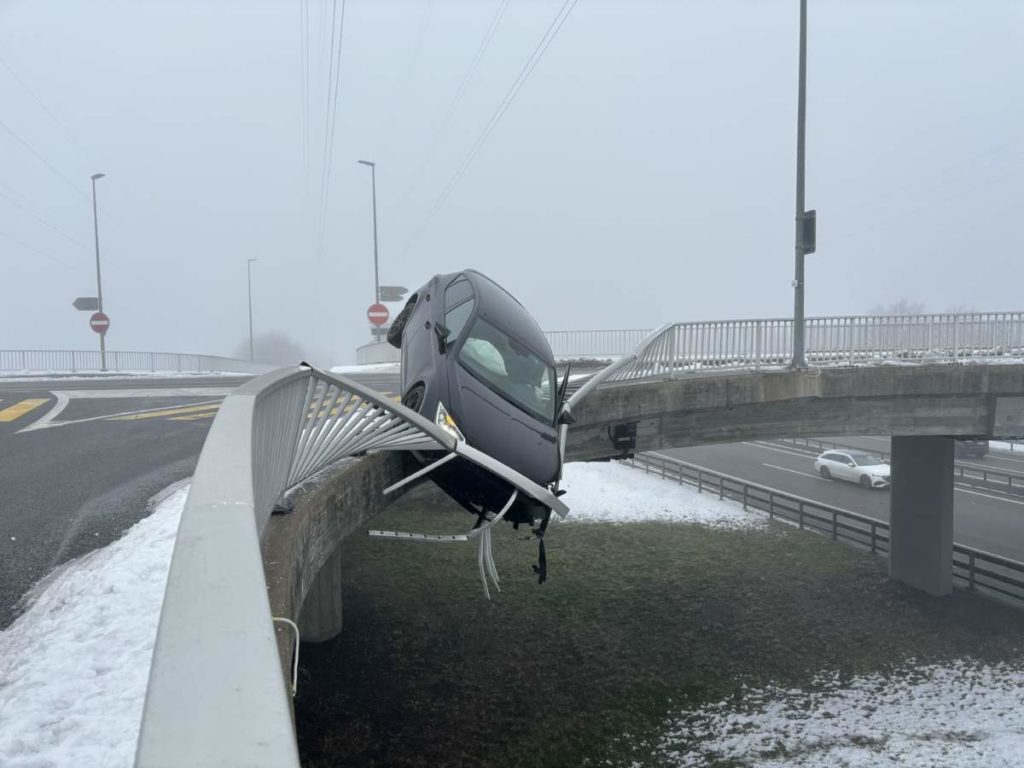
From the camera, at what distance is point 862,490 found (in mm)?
29297

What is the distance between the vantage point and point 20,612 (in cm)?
533

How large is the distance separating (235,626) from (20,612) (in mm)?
4983

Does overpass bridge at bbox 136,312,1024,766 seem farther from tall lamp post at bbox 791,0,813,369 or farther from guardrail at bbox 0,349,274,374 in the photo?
guardrail at bbox 0,349,274,374

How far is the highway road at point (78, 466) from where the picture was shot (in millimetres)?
6616

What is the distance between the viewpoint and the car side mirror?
858cm

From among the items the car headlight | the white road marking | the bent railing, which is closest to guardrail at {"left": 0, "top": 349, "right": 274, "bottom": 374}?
the white road marking

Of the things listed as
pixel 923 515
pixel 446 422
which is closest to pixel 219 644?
pixel 446 422

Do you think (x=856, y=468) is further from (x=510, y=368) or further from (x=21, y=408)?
(x=21, y=408)

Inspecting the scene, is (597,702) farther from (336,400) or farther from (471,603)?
(336,400)

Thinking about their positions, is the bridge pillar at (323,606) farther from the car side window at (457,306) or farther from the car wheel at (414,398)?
the car side window at (457,306)

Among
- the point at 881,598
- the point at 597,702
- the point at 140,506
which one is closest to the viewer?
the point at 140,506

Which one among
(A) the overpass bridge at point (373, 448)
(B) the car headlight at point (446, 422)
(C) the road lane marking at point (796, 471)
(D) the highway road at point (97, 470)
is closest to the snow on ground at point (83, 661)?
(D) the highway road at point (97, 470)

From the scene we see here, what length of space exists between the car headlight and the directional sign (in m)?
32.5

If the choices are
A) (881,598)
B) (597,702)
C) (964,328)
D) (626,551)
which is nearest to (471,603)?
(597,702)
